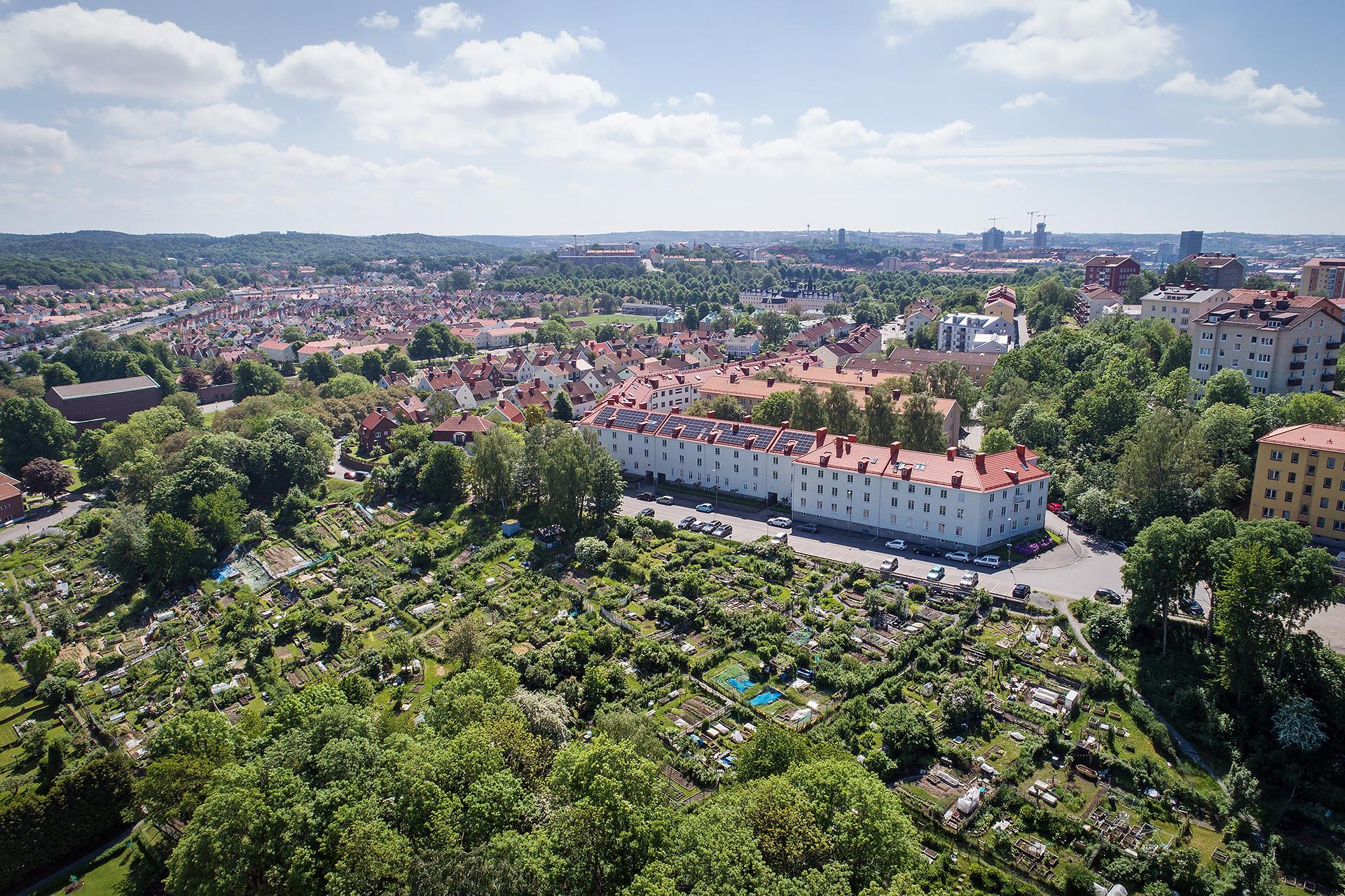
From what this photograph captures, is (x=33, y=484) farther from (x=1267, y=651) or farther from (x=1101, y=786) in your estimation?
(x=1267, y=651)

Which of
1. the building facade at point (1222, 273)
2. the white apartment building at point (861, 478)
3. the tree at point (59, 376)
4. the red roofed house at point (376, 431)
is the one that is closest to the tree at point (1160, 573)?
the white apartment building at point (861, 478)

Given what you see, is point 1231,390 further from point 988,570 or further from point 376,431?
point 376,431

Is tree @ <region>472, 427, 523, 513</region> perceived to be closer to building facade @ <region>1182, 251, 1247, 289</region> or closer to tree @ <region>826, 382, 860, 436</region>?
tree @ <region>826, 382, 860, 436</region>

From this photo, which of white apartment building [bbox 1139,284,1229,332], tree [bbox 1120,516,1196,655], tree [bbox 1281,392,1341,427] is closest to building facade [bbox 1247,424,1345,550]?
tree [bbox 1281,392,1341,427]

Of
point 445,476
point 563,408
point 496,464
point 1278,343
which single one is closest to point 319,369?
point 563,408

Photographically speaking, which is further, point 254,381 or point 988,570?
point 254,381

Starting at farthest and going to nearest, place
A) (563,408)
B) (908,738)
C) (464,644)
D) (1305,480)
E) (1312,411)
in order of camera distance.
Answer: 1. (563,408)
2. (1312,411)
3. (1305,480)
4. (464,644)
5. (908,738)
